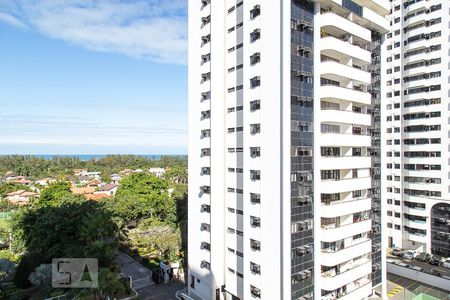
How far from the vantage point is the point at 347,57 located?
98.5 feet

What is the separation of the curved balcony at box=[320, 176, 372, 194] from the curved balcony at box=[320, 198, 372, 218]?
1.11 meters

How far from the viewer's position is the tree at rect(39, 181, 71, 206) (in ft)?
190

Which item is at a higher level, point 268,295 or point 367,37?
point 367,37

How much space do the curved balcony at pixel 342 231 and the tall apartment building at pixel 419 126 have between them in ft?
53.8

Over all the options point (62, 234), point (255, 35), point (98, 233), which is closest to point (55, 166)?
point (62, 234)

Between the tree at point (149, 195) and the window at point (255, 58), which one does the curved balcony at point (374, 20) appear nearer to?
the window at point (255, 58)

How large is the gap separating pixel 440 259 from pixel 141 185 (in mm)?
52970

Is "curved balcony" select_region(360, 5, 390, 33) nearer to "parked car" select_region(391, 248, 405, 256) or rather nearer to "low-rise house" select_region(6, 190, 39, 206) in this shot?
"parked car" select_region(391, 248, 405, 256)

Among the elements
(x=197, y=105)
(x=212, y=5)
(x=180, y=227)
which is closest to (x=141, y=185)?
(x=180, y=227)

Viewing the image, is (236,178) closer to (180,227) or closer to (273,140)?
(273,140)

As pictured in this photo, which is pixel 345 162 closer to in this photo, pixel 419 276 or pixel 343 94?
pixel 343 94

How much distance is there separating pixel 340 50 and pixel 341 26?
211 cm

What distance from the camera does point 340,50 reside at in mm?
28188

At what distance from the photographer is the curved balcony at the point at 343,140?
27.3 meters
